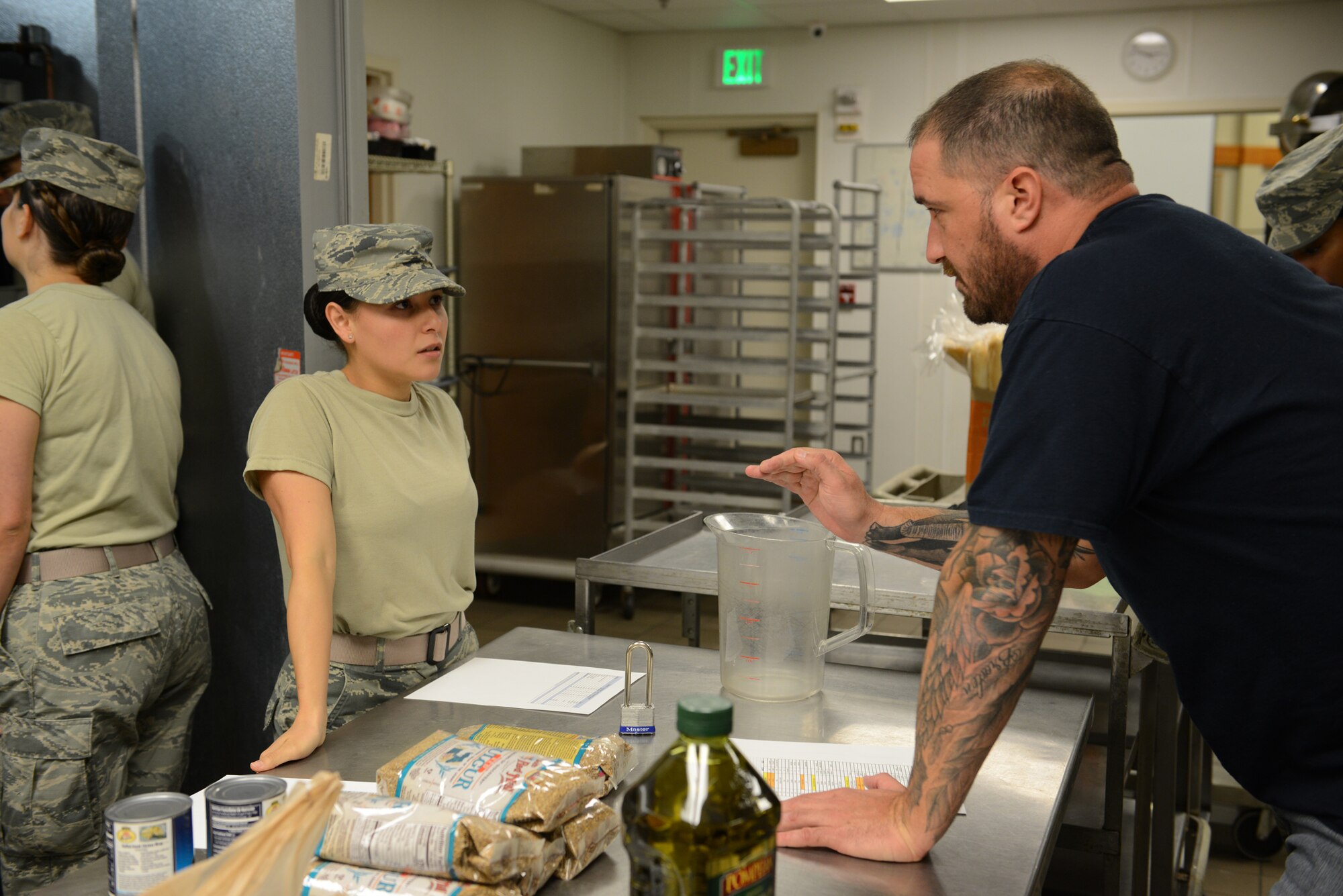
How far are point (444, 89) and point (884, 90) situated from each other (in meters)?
2.67

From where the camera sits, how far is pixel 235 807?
39.8 inches

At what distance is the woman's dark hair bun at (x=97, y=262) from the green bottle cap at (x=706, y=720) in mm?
1889

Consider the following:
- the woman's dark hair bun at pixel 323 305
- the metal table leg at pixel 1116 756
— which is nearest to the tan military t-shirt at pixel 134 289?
the woman's dark hair bun at pixel 323 305

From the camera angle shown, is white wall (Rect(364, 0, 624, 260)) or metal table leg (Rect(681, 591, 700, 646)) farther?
white wall (Rect(364, 0, 624, 260))

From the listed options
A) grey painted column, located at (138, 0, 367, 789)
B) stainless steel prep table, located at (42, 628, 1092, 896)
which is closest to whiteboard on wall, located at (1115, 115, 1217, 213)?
grey painted column, located at (138, 0, 367, 789)

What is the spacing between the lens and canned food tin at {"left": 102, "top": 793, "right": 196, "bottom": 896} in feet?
3.15

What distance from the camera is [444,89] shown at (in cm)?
565

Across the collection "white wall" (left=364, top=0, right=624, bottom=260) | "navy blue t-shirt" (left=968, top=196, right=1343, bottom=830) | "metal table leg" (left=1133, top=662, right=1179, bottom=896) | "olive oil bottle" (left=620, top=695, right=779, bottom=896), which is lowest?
"metal table leg" (left=1133, top=662, right=1179, bottom=896)

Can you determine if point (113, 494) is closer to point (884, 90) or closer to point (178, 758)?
point (178, 758)

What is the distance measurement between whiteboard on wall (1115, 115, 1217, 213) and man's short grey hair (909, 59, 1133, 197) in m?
5.67

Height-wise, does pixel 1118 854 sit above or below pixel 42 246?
below

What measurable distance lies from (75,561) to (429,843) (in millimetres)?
1485

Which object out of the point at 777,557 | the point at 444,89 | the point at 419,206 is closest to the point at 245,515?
the point at 777,557

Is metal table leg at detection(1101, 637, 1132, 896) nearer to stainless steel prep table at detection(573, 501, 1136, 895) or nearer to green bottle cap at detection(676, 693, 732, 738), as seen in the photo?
stainless steel prep table at detection(573, 501, 1136, 895)
